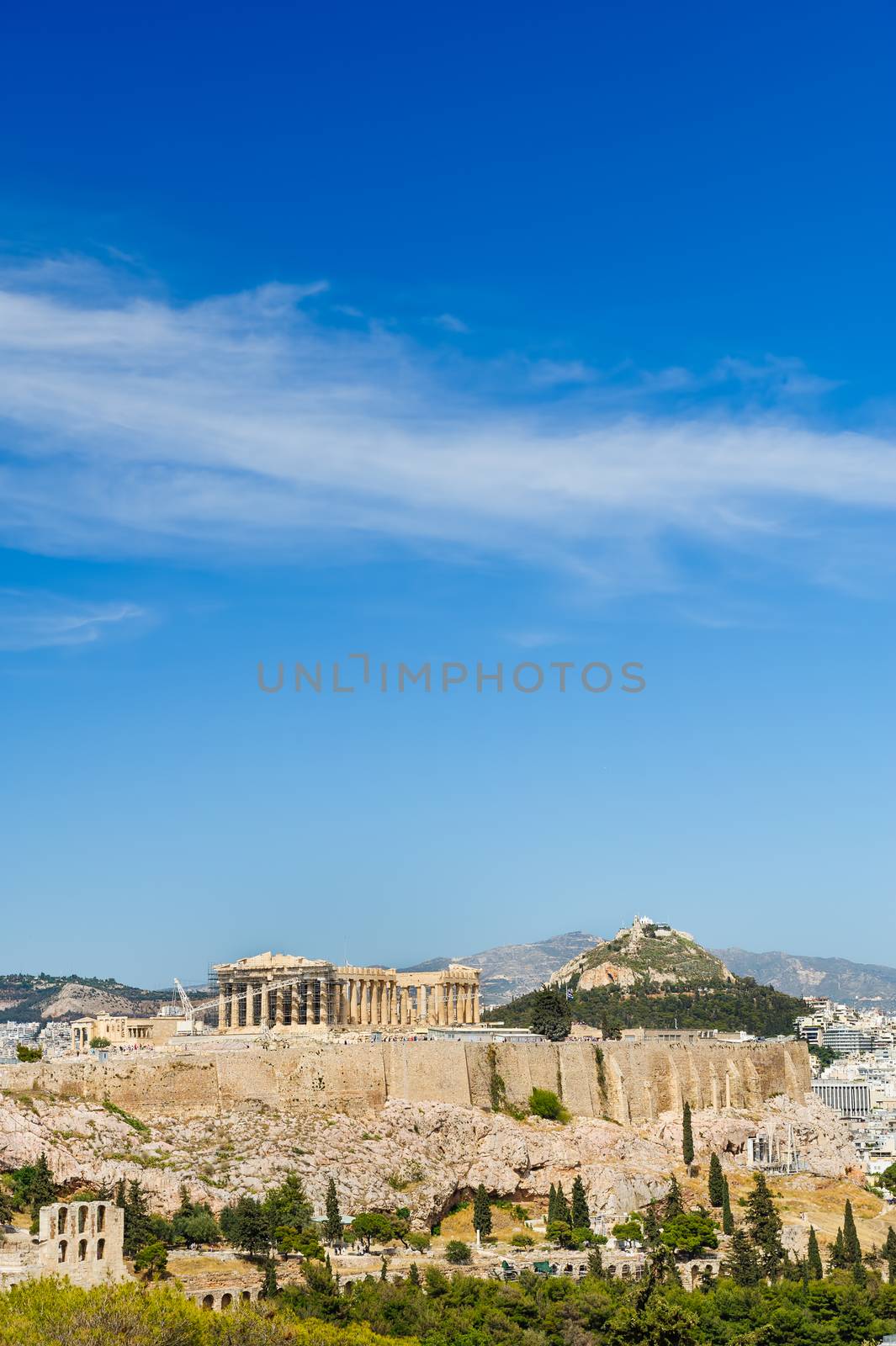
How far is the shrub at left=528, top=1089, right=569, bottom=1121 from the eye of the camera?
8450cm

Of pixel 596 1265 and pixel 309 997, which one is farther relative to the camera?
pixel 309 997

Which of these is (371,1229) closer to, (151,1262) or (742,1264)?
(151,1262)

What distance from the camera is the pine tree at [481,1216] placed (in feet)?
238

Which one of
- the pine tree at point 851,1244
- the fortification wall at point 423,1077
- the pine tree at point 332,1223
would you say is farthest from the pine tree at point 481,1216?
the pine tree at point 851,1244

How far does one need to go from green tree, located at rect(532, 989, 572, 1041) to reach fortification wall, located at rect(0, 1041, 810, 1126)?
620 cm

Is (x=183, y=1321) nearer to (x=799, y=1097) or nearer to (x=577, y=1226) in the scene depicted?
(x=577, y=1226)

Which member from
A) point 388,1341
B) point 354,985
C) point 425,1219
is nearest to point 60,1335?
point 388,1341

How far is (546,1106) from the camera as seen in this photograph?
84.8 m

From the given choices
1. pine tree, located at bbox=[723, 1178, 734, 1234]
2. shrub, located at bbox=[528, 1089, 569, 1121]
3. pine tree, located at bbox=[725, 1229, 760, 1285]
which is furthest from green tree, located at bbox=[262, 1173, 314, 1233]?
pine tree, located at bbox=[723, 1178, 734, 1234]

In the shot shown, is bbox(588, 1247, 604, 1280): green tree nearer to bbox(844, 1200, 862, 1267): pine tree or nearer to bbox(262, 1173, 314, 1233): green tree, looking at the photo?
bbox(844, 1200, 862, 1267): pine tree

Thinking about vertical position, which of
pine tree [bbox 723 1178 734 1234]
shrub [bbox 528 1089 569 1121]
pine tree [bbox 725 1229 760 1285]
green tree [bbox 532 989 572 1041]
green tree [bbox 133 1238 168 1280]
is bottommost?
pine tree [bbox 725 1229 760 1285]

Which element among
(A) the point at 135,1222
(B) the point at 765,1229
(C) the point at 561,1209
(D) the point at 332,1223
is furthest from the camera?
(C) the point at 561,1209

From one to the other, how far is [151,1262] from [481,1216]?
17.2 metres

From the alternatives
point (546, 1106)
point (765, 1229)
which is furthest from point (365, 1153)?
point (765, 1229)
